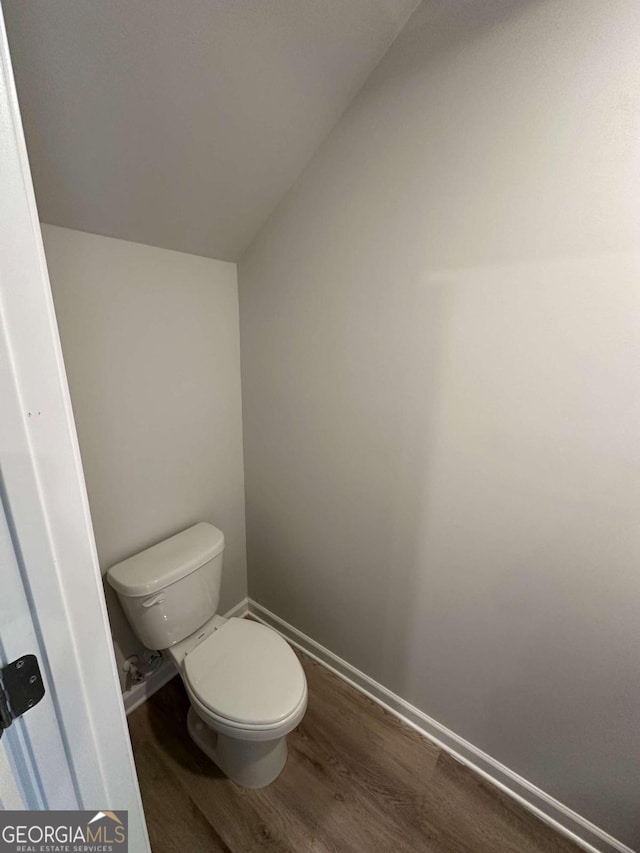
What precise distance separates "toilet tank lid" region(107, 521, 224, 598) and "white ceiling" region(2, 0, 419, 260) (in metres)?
1.09

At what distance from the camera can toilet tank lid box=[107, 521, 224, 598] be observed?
3.90ft

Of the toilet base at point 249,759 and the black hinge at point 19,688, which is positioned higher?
the black hinge at point 19,688

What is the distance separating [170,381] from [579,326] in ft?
4.25

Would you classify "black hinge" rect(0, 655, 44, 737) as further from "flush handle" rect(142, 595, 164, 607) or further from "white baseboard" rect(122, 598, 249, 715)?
"white baseboard" rect(122, 598, 249, 715)

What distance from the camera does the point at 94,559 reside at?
0.53 meters

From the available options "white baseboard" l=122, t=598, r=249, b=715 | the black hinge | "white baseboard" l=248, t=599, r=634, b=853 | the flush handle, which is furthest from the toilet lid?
the black hinge

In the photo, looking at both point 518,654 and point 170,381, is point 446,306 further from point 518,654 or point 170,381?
point 518,654

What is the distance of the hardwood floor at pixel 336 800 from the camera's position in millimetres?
1094

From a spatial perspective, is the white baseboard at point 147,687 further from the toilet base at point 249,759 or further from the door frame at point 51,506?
the door frame at point 51,506

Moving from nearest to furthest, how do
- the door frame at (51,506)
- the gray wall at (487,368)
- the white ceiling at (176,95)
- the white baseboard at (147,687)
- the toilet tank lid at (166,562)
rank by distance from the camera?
1. the door frame at (51,506)
2. the white ceiling at (176,95)
3. the gray wall at (487,368)
4. the toilet tank lid at (166,562)
5. the white baseboard at (147,687)

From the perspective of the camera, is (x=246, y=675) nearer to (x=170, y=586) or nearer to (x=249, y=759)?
(x=249, y=759)

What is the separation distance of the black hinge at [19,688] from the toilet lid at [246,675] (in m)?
0.78

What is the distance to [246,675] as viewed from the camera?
1175 mm

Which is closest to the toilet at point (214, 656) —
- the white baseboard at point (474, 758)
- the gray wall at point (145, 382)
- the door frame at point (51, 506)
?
the gray wall at point (145, 382)
